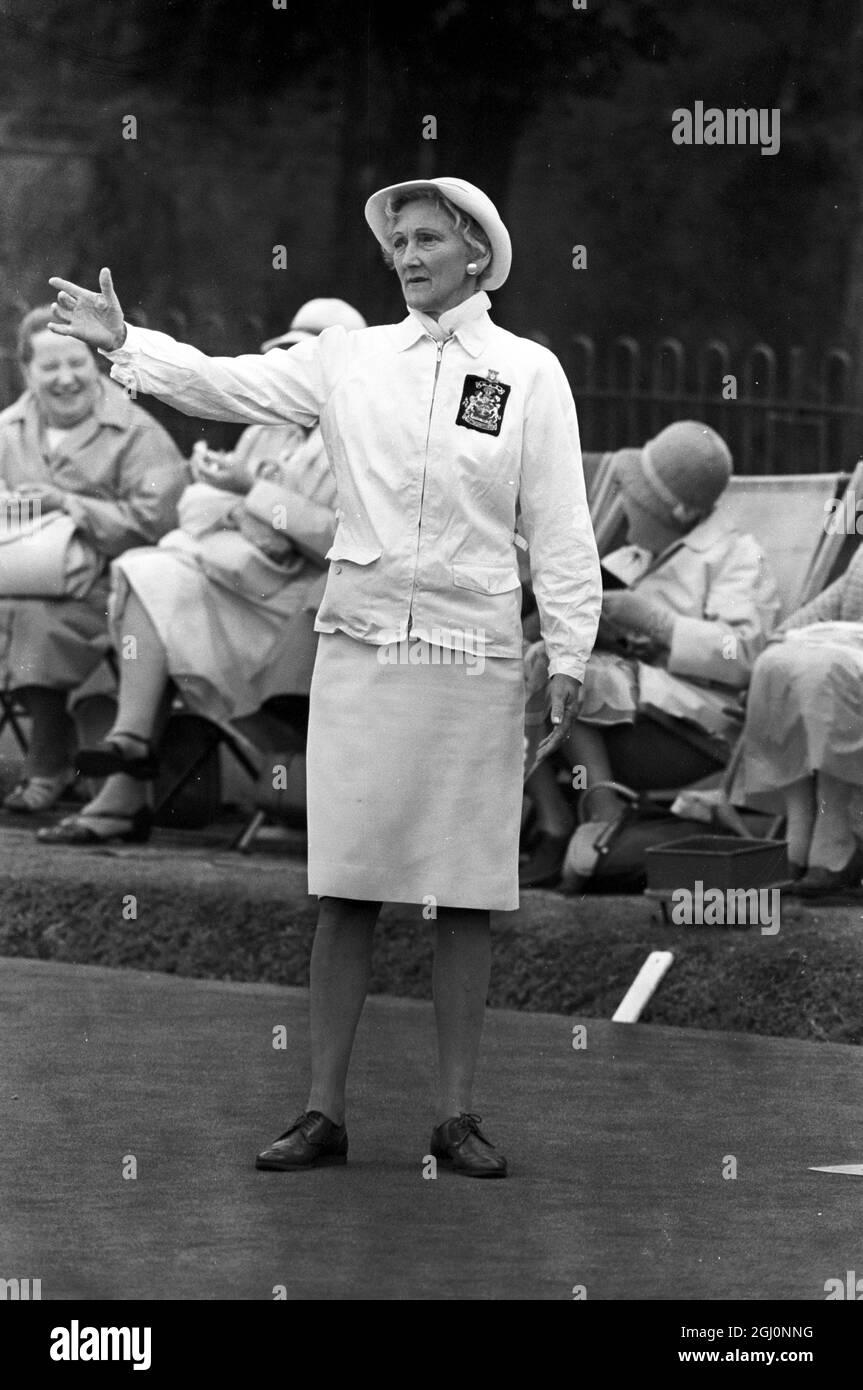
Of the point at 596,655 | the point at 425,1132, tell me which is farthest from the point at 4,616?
the point at 425,1132

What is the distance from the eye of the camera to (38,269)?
860 cm

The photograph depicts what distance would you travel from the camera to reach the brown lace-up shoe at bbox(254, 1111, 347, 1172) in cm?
489

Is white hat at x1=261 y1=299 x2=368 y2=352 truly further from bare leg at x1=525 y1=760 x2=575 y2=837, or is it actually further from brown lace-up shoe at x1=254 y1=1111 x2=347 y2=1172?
brown lace-up shoe at x1=254 y1=1111 x2=347 y2=1172

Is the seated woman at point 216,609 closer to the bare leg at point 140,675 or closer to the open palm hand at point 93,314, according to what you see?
the bare leg at point 140,675

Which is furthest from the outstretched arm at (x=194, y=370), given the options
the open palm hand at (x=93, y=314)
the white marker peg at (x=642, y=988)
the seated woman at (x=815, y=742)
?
the seated woman at (x=815, y=742)

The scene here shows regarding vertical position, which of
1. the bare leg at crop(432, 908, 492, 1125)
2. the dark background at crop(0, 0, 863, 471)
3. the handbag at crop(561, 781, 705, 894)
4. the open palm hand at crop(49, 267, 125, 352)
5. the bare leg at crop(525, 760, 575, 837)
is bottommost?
the bare leg at crop(432, 908, 492, 1125)

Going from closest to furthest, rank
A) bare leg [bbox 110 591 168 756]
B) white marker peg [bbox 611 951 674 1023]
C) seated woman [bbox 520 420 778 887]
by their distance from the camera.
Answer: white marker peg [bbox 611 951 674 1023] < seated woman [bbox 520 420 778 887] < bare leg [bbox 110 591 168 756]

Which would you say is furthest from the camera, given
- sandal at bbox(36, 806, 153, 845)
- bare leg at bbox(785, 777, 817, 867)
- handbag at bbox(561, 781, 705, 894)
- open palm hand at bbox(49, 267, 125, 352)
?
sandal at bbox(36, 806, 153, 845)

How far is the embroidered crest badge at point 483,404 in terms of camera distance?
4.94 meters

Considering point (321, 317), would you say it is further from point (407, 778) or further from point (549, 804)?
point (407, 778)

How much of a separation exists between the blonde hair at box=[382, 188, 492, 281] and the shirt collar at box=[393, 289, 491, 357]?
98mm

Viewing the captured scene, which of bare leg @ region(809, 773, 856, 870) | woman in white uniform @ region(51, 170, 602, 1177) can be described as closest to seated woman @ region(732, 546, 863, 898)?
bare leg @ region(809, 773, 856, 870)
